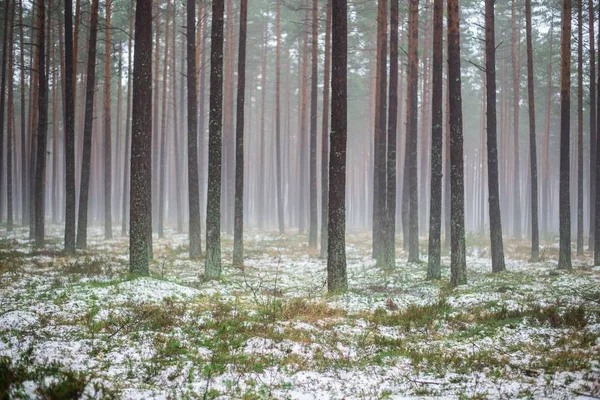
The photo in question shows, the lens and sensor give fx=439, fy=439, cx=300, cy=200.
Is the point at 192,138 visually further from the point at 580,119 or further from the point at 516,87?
the point at 516,87

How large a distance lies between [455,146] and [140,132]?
8610 millimetres

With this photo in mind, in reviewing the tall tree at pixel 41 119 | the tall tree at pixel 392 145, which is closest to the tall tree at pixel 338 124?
the tall tree at pixel 392 145

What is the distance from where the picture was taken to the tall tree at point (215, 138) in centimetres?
A: 1257

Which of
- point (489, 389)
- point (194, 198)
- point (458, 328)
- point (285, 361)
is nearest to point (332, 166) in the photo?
point (458, 328)

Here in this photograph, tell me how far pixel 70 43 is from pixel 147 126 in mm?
8201

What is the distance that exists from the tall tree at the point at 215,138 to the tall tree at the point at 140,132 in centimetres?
179

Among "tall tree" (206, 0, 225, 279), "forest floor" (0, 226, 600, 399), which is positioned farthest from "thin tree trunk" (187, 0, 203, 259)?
"forest floor" (0, 226, 600, 399)

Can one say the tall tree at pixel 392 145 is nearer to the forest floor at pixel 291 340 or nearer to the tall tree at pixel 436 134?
the tall tree at pixel 436 134

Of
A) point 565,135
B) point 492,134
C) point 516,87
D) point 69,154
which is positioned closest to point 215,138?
point 69,154

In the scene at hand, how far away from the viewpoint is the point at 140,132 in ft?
37.3

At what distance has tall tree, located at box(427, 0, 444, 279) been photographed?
1335 cm

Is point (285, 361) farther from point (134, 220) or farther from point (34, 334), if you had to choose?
point (134, 220)

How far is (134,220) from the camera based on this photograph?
11484 mm

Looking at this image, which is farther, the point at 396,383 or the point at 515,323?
the point at 515,323
